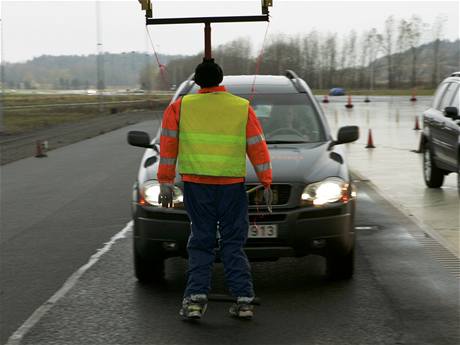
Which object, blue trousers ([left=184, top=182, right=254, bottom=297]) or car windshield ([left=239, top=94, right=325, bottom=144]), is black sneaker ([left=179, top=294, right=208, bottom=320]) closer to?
blue trousers ([left=184, top=182, right=254, bottom=297])

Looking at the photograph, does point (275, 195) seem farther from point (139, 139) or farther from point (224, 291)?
point (139, 139)

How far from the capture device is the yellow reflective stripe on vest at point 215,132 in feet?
19.1

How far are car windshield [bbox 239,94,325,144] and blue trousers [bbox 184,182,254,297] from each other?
1.96m

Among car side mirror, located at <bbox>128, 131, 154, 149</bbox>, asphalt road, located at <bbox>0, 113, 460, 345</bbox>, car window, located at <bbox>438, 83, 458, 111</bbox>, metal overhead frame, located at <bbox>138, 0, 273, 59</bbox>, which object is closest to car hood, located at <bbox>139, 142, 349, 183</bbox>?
car side mirror, located at <bbox>128, 131, 154, 149</bbox>

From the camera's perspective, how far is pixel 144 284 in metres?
7.20

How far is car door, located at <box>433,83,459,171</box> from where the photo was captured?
501 inches

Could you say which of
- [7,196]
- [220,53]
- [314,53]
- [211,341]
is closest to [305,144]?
[211,341]

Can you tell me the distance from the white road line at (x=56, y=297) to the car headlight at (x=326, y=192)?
1.97 meters

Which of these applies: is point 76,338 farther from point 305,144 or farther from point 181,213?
point 305,144

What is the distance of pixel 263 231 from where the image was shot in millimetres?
6566

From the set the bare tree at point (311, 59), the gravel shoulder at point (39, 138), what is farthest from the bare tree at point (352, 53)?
the gravel shoulder at point (39, 138)

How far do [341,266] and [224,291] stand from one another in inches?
37.8

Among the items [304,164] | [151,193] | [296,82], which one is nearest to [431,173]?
[296,82]

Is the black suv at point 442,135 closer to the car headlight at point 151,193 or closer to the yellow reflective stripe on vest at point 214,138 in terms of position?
the car headlight at point 151,193
